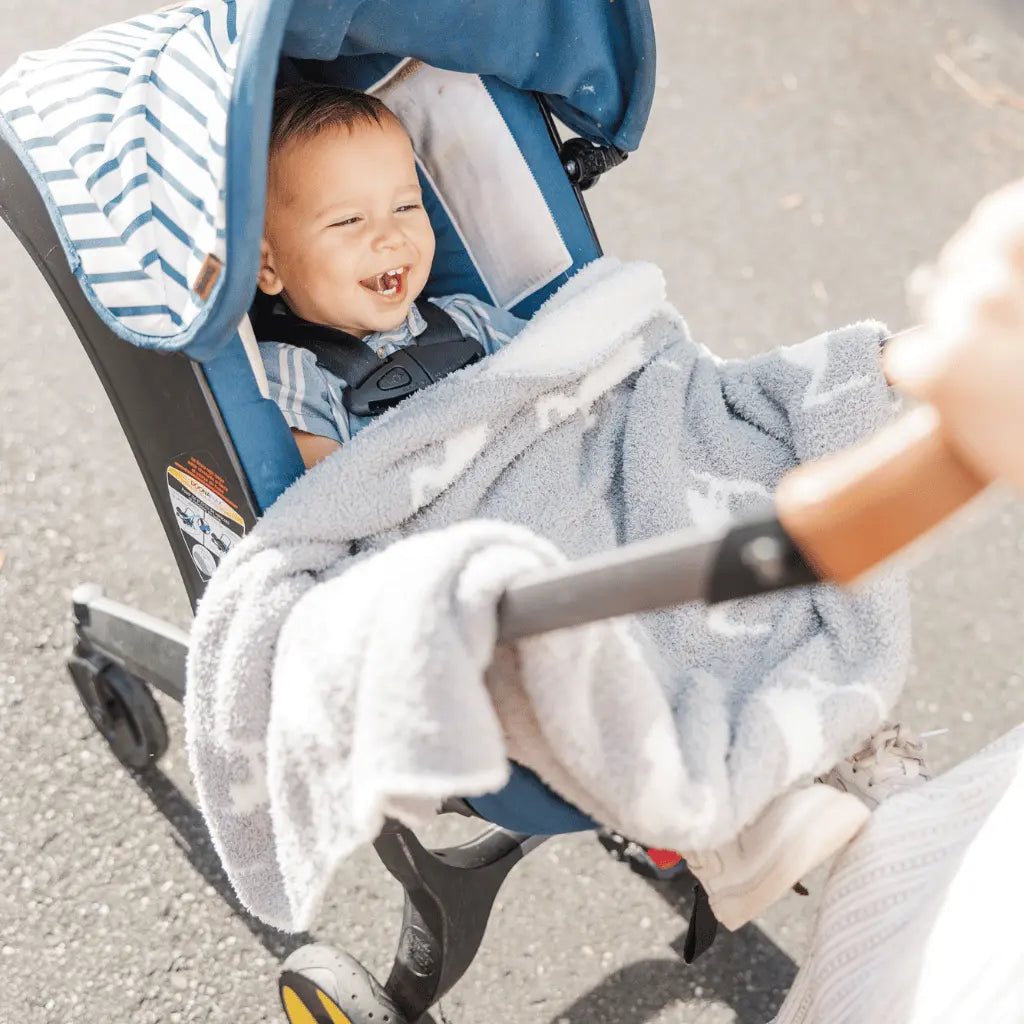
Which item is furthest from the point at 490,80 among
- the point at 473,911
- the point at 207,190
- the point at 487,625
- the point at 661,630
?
the point at 473,911

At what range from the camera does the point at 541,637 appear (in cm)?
88

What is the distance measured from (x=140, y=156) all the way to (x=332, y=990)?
2.97 ft

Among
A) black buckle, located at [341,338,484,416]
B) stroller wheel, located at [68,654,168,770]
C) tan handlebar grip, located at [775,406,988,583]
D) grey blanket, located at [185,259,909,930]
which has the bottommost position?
stroller wheel, located at [68,654,168,770]

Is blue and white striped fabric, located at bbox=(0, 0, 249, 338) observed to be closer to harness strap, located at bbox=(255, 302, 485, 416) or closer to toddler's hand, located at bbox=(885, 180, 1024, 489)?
harness strap, located at bbox=(255, 302, 485, 416)

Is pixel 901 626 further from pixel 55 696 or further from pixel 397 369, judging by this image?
pixel 55 696

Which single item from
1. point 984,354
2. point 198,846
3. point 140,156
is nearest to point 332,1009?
point 198,846

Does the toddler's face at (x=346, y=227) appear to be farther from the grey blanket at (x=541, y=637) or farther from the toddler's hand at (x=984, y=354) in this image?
the toddler's hand at (x=984, y=354)

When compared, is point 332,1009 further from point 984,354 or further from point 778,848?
point 984,354

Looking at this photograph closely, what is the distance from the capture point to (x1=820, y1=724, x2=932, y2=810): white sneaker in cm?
115

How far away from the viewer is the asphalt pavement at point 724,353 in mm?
1601

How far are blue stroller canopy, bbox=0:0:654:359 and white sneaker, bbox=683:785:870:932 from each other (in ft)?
1.92

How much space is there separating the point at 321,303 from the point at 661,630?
546 millimetres

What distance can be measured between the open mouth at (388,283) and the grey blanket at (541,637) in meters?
0.19

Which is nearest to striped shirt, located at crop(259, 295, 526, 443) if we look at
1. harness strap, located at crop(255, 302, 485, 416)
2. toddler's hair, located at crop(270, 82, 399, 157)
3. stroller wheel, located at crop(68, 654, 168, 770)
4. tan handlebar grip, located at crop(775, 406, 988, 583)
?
harness strap, located at crop(255, 302, 485, 416)
